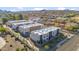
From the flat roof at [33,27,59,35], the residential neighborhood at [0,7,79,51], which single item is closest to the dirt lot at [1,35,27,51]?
the residential neighborhood at [0,7,79,51]

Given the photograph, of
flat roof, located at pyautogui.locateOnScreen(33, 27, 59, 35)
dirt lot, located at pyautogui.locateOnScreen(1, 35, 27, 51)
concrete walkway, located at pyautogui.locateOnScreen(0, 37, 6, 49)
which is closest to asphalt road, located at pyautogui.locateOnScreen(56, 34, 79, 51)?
flat roof, located at pyautogui.locateOnScreen(33, 27, 59, 35)

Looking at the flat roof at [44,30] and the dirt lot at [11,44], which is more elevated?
the flat roof at [44,30]

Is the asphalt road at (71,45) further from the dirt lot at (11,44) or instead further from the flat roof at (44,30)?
the dirt lot at (11,44)

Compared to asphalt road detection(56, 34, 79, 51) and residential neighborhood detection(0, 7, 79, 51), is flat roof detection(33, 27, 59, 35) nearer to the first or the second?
residential neighborhood detection(0, 7, 79, 51)

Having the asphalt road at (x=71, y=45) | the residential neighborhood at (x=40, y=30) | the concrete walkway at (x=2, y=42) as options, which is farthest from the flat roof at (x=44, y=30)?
the concrete walkway at (x=2, y=42)

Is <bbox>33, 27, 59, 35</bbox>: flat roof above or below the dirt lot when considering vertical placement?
above

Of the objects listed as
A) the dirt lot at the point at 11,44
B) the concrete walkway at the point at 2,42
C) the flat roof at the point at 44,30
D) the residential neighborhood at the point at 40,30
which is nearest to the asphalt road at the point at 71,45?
the residential neighborhood at the point at 40,30

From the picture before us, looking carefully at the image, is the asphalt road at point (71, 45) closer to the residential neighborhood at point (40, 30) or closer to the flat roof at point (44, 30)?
the residential neighborhood at point (40, 30)
